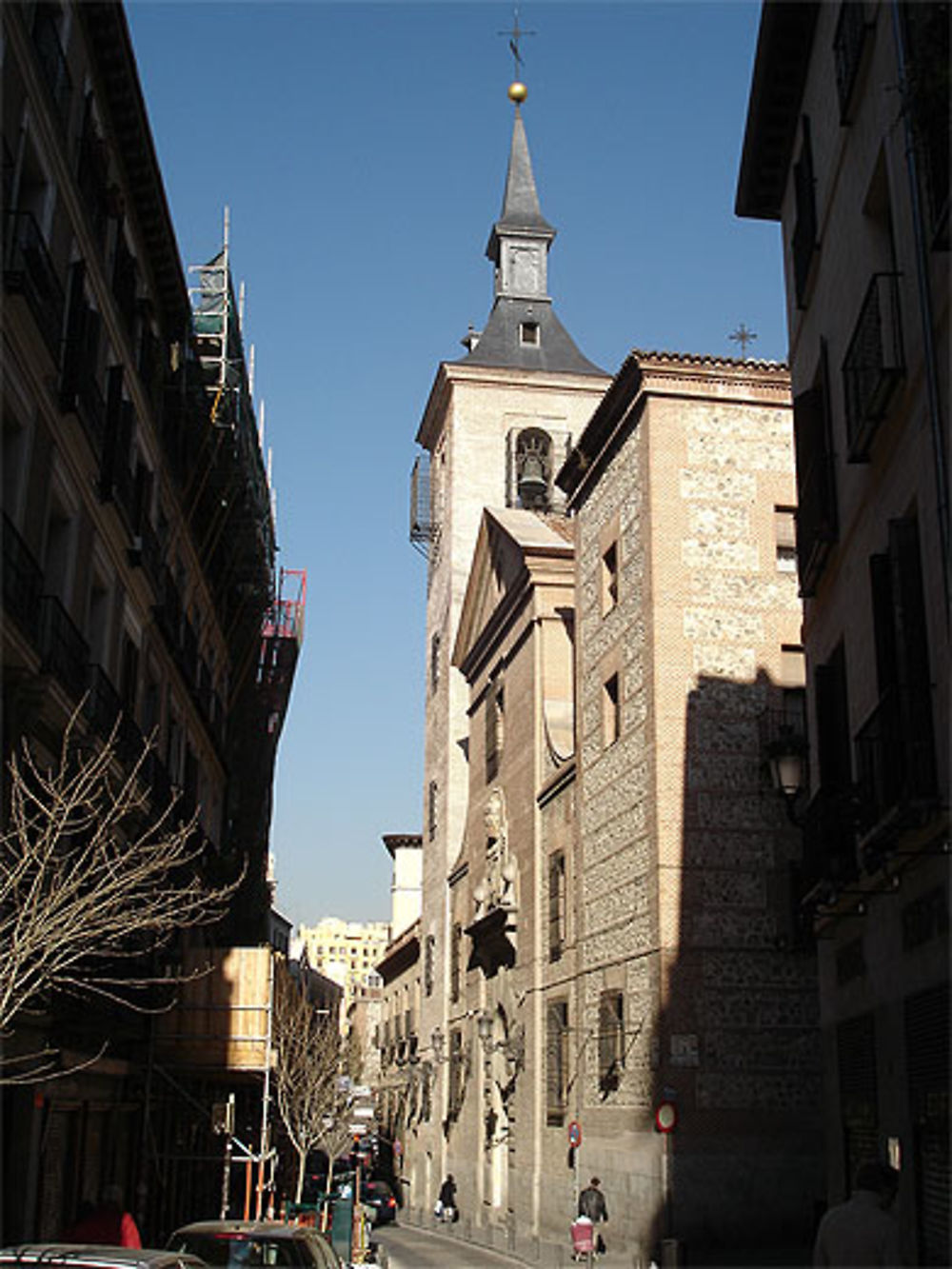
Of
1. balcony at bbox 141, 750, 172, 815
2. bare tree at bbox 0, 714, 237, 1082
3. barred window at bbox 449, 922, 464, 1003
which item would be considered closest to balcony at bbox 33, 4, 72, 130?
bare tree at bbox 0, 714, 237, 1082

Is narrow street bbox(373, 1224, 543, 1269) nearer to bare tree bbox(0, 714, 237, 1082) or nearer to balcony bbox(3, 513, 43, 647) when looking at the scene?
bare tree bbox(0, 714, 237, 1082)

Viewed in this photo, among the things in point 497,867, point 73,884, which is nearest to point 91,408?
point 73,884

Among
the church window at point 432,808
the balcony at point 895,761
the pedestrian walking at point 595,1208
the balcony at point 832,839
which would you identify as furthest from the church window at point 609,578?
the church window at point 432,808

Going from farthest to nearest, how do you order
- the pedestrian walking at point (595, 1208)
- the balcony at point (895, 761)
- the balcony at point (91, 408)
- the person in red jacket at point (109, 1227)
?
the pedestrian walking at point (595, 1208) < the balcony at point (91, 408) < the person in red jacket at point (109, 1227) < the balcony at point (895, 761)

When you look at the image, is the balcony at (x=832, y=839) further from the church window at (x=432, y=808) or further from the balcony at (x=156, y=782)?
the church window at (x=432, y=808)

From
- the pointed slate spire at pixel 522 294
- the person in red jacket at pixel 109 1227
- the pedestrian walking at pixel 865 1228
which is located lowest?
the person in red jacket at pixel 109 1227

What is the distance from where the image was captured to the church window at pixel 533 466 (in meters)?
51.4

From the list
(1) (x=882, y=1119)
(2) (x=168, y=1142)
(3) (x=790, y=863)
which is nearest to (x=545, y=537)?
(3) (x=790, y=863)

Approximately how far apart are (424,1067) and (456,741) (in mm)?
10289

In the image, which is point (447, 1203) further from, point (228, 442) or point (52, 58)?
point (52, 58)

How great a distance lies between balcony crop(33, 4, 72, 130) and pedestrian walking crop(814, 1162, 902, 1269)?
13696mm

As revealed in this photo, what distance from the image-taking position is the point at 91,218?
1850 cm

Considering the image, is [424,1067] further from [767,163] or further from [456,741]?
[767,163]

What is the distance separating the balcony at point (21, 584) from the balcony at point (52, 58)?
16.8 ft
